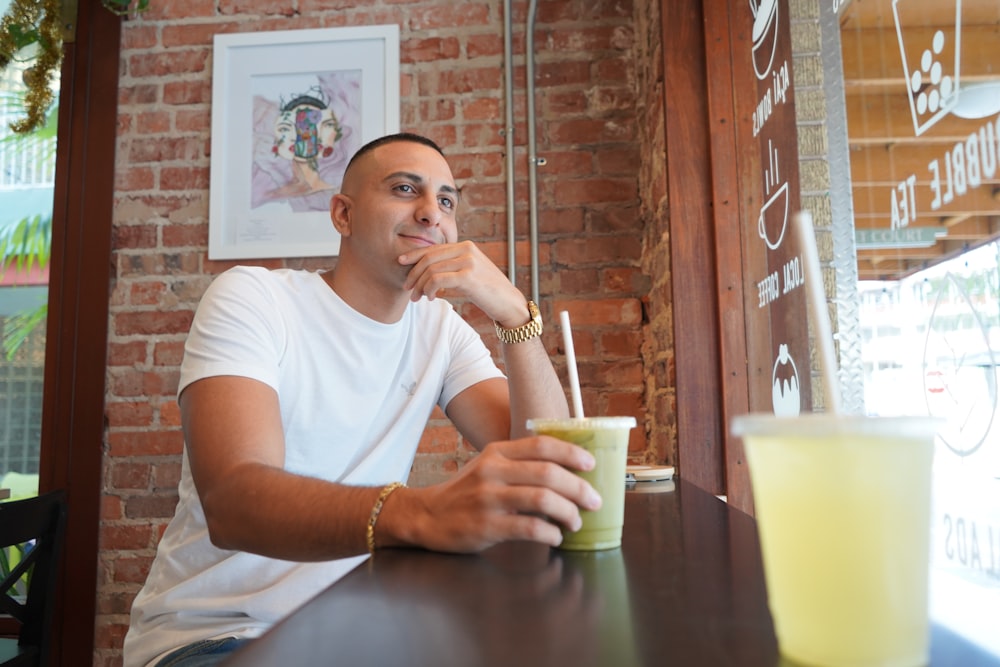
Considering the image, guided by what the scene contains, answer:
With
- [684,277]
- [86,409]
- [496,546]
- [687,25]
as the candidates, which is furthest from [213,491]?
[86,409]

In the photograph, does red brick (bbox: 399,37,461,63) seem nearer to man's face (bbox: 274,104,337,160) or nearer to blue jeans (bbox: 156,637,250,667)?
man's face (bbox: 274,104,337,160)

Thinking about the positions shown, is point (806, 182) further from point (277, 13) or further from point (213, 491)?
point (277, 13)

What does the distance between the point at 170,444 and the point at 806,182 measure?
1907 millimetres

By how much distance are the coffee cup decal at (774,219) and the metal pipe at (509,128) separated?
821mm

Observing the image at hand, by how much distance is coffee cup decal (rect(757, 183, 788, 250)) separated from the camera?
1413 mm

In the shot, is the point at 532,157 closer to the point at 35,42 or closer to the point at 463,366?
the point at 463,366

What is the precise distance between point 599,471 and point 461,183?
1.75m

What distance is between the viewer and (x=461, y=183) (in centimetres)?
228

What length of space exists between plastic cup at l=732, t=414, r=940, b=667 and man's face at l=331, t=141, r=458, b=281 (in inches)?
43.5

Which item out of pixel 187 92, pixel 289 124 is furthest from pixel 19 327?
pixel 289 124

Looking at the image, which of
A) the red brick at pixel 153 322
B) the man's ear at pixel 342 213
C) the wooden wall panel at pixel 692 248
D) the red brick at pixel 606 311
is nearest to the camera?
the man's ear at pixel 342 213

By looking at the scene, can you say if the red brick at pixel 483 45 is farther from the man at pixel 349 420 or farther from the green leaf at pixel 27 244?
the green leaf at pixel 27 244

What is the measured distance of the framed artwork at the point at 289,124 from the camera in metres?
2.30

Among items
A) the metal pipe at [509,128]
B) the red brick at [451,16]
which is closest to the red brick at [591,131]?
the metal pipe at [509,128]
